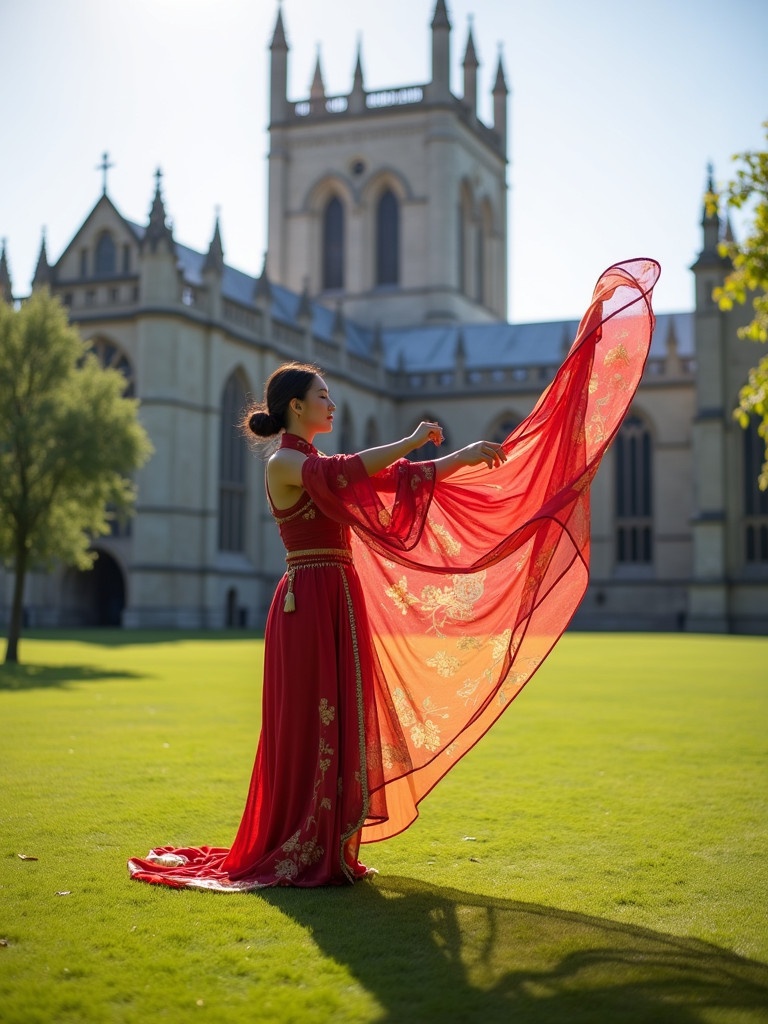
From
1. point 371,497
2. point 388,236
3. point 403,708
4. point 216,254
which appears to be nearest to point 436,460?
point 371,497

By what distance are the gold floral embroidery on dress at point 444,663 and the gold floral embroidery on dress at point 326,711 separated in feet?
1.80

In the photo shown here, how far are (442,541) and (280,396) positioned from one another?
1054 mm

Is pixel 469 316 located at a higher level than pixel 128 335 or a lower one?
higher

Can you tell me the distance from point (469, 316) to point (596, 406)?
59.1 m

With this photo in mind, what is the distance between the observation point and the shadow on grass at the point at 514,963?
3707 mm

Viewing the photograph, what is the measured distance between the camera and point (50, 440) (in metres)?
21.8

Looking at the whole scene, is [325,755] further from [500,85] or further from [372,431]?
[500,85]

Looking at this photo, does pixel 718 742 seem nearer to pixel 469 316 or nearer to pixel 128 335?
pixel 128 335

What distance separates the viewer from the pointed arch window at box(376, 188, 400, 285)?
2411 inches

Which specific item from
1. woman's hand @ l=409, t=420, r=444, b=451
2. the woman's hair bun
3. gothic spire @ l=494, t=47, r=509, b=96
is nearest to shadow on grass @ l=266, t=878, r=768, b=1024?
woman's hand @ l=409, t=420, r=444, b=451

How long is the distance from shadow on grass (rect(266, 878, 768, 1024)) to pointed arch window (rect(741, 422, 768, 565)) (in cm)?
4304

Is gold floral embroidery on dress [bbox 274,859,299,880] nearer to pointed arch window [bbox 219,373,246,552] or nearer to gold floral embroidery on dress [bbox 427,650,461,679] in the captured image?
gold floral embroidery on dress [bbox 427,650,461,679]

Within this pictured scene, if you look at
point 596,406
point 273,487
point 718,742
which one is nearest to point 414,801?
point 273,487

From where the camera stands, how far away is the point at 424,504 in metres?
5.51
